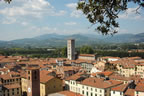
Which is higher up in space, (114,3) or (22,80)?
(114,3)

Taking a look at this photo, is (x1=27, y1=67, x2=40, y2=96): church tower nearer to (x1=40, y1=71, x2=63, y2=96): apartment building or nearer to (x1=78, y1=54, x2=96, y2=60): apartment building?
(x1=40, y1=71, x2=63, y2=96): apartment building

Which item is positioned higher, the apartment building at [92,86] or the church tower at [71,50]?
the church tower at [71,50]

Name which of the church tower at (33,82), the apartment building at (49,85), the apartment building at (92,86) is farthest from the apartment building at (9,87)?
the apartment building at (92,86)

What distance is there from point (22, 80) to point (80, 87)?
602 inches

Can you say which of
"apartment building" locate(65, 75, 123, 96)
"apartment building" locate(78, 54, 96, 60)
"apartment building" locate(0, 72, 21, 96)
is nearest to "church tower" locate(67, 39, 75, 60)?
"apartment building" locate(78, 54, 96, 60)

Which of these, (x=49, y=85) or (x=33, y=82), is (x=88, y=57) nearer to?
(x=49, y=85)

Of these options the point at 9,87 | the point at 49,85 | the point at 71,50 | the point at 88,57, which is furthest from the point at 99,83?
the point at 71,50

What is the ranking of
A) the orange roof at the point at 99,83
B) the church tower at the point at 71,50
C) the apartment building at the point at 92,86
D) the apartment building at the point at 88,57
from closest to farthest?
the apartment building at the point at 92,86 < the orange roof at the point at 99,83 < the apartment building at the point at 88,57 < the church tower at the point at 71,50

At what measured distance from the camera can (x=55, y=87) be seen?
3872 centimetres

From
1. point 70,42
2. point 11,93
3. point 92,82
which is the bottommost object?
point 11,93

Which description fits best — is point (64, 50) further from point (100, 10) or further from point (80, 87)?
point (100, 10)

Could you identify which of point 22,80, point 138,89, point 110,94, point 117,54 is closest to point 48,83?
point 22,80

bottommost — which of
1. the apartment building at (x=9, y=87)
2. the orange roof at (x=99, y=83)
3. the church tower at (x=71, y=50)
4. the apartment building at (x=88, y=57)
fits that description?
the apartment building at (x=9, y=87)

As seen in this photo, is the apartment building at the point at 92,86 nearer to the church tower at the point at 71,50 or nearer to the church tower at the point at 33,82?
the church tower at the point at 33,82
